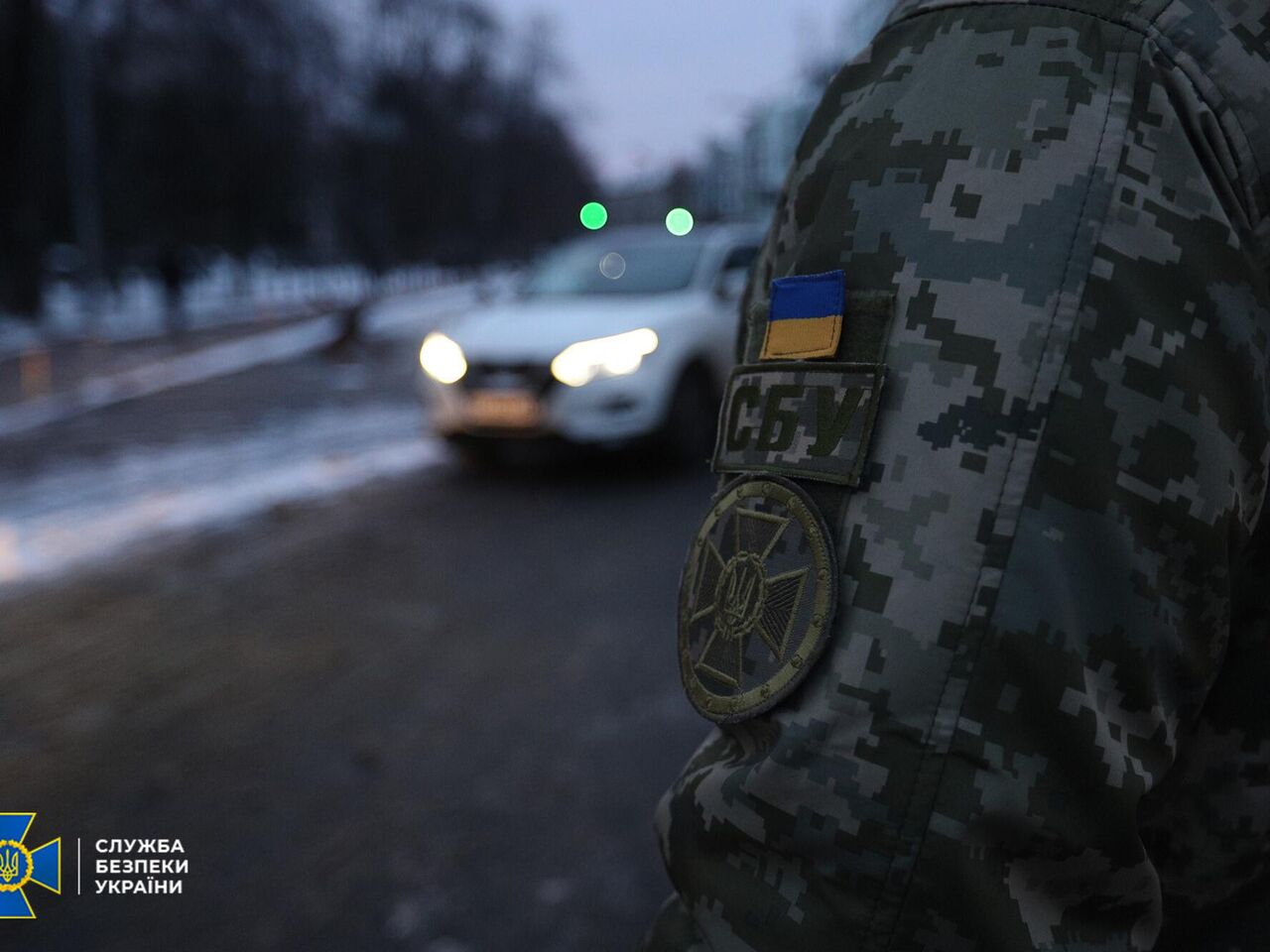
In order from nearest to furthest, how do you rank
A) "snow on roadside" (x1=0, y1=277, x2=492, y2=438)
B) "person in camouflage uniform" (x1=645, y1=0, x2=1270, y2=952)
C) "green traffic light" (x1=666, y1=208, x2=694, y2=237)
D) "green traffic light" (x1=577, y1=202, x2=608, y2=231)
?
"person in camouflage uniform" (x1=645, y1=0, x2=1270, y2=952)
"snow on roadside" (x1=0, y1=277, x2=492, y2=438)
"green traffic light" (x1=577, y1=202, x2=608, y2=231)
"green traffic light" (x1=666, y1=208, x2=694, y2=237)

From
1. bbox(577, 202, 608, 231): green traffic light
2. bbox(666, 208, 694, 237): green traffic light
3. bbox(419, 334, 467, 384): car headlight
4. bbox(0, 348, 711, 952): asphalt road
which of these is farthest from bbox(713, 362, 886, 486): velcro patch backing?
bbox(666, 208, 694, 237): green traffic light

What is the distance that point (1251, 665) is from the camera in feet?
2.56

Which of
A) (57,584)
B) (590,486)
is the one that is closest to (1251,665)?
(57,584)

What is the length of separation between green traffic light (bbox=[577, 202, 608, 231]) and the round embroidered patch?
10.9 m

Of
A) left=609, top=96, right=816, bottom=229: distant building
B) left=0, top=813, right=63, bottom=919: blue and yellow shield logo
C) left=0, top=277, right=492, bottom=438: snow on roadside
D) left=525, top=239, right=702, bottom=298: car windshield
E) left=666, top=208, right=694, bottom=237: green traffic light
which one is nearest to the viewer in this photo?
left=0, top=813, right=63, bottom=919: blue and yellow shield logo

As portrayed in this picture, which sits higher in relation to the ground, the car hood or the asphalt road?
the car hood

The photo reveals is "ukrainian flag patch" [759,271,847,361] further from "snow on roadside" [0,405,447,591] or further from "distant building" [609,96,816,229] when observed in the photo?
"distant building" [609,96,816,229]

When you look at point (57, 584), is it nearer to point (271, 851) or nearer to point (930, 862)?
point (271, 851)

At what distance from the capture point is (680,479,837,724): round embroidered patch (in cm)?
68

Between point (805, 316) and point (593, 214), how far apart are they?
1113 centimetres

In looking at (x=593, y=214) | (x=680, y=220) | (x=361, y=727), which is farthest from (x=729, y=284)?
(x=680, y=220)

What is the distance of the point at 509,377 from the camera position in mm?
6582

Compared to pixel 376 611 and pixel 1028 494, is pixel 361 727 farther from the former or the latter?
pixel 1028 494

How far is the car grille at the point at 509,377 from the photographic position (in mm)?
6512
